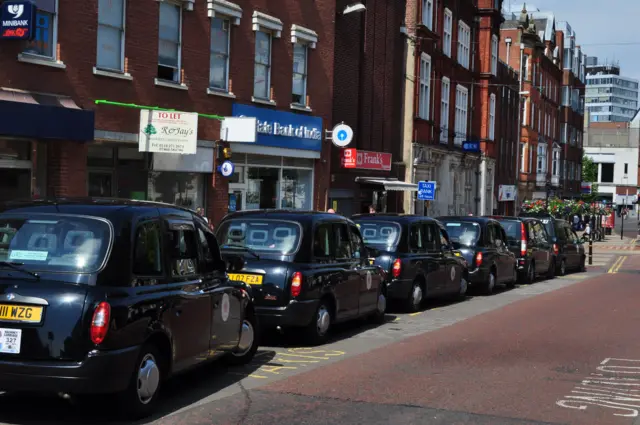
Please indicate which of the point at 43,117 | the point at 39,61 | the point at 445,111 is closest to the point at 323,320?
the point at 43,117

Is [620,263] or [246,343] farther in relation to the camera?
[620,263]

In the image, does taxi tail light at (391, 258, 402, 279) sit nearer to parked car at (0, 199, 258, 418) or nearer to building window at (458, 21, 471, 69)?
parked car at (0, 199, 258, 418)

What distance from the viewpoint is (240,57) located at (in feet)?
74.3

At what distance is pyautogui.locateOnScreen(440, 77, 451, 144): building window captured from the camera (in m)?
40.3

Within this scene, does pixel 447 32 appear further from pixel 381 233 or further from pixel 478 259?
pixel 381 233

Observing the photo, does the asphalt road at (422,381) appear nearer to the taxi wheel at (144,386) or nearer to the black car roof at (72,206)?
the taxi wheel at (144,386)

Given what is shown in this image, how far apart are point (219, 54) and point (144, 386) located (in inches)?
623

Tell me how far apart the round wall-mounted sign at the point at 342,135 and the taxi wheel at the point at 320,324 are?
1523 cm

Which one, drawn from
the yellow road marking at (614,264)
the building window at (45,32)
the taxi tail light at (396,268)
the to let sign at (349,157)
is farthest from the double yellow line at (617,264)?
the building window at (45,32)

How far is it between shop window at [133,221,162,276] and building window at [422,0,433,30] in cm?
3044

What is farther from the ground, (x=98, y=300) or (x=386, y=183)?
(x=386, y=183)

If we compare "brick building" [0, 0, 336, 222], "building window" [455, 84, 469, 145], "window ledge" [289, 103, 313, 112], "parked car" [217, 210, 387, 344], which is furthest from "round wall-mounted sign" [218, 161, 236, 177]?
"building window" [455, 84, 469, 145]

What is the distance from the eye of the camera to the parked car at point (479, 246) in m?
19.5

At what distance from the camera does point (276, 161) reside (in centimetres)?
2502
